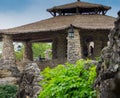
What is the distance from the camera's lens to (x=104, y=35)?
44219 millimetres

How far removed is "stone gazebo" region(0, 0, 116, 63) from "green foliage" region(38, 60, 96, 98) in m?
27.5

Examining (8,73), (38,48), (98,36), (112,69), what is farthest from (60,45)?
(112,69)

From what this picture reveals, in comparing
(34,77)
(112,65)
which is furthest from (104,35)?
(112,65)

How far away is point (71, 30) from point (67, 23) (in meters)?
1.99

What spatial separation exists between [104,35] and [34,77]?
28674mm

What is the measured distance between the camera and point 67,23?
4266 cm

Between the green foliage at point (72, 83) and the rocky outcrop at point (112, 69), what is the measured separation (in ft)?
6.08

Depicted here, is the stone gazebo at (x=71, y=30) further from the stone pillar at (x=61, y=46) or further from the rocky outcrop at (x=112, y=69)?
the rocky outcrop at (x=112, y=69)

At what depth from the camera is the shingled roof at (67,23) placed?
136 ft

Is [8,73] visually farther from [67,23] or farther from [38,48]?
[38,48]

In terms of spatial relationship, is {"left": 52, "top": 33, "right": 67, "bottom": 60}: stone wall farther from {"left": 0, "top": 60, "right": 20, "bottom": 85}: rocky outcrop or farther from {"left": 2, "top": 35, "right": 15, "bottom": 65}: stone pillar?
Answer: {"left": 0, "top": 60, "right": 20, "bottom": 85}: rocky outcrop

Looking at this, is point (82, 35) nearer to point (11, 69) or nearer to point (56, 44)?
point (56, 44)

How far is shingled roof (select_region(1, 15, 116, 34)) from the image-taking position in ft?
136

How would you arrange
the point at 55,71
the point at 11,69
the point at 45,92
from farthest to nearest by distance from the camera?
the point at 11,69
the point at 55,71
the point at 45,92
